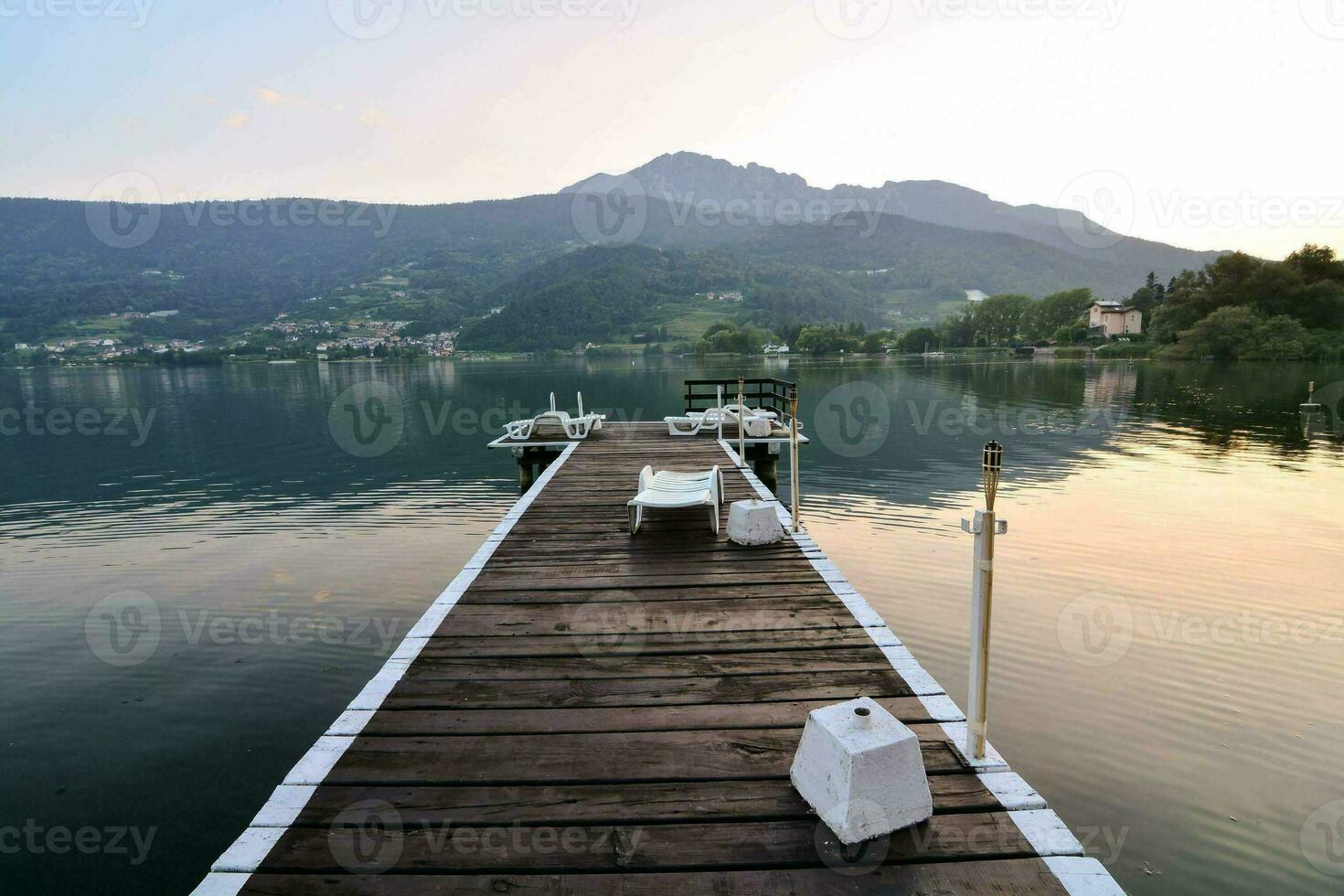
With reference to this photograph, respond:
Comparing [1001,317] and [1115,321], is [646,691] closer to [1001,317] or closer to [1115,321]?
[1115,321]

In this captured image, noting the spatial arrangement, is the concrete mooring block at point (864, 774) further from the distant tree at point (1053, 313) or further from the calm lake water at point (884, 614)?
the distant tree at point (1053, 313)

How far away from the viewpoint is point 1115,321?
105625 millimetres

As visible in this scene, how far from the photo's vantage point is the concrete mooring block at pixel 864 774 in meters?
2.71

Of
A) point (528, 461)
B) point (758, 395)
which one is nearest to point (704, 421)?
point (758, 395)

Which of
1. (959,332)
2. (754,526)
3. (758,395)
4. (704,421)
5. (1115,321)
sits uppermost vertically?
(1115,321)

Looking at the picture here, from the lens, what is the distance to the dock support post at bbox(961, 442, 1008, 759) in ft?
9.66

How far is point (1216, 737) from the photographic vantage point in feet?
20.8

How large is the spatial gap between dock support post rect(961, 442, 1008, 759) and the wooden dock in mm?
194

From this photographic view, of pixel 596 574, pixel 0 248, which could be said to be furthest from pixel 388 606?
pixel 0 248

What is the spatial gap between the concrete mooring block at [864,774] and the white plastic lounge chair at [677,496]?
15.3 ft

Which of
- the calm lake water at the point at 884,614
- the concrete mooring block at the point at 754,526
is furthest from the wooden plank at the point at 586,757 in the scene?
the concrete mooring block at the point at 754,526

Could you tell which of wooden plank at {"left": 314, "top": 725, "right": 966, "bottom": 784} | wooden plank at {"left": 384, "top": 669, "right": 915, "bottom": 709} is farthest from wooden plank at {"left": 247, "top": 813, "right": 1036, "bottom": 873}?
wooden plank at {"left": 384, "top": 669, "right": 915, "bottom": 709}

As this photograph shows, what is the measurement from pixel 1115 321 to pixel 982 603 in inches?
4962

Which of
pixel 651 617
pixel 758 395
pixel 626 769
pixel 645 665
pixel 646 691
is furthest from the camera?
pixel 758 395
